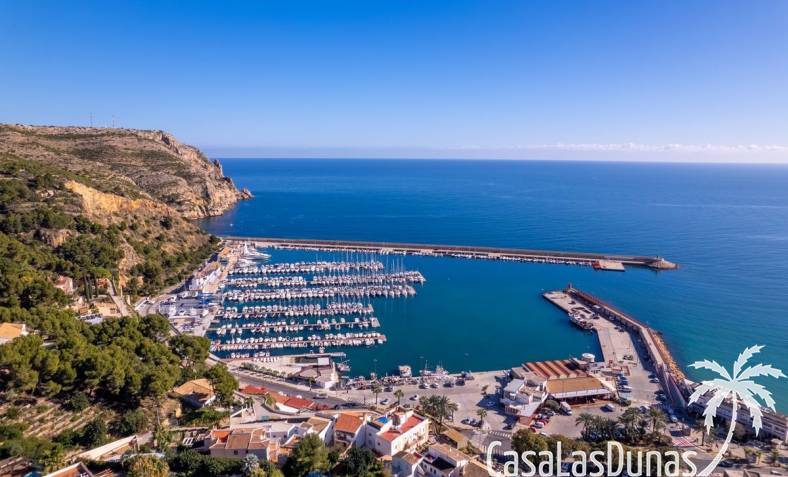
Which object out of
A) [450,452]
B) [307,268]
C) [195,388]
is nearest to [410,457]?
[450,452]

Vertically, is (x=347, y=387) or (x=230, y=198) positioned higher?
(x=230, y=198)

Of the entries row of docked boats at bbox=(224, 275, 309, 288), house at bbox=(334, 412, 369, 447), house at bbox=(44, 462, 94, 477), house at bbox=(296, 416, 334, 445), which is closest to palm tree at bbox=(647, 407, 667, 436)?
house at bbox=(334, 412, 369, 447)

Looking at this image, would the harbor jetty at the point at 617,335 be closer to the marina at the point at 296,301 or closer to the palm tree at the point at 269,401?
the marina at the point at 296,301

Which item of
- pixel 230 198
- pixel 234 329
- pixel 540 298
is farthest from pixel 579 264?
pixel 230 198

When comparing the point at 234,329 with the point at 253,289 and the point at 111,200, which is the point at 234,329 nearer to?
the point at 253,289

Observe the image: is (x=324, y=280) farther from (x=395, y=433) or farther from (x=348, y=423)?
(x=395, y=433)

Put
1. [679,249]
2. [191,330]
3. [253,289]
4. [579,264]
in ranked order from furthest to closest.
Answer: [679,249] → [579,264] → [253,289] → [191,330]

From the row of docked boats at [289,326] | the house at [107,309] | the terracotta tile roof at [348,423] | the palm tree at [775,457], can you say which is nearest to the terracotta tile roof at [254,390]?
the terracotta tile roof at [348,423]
